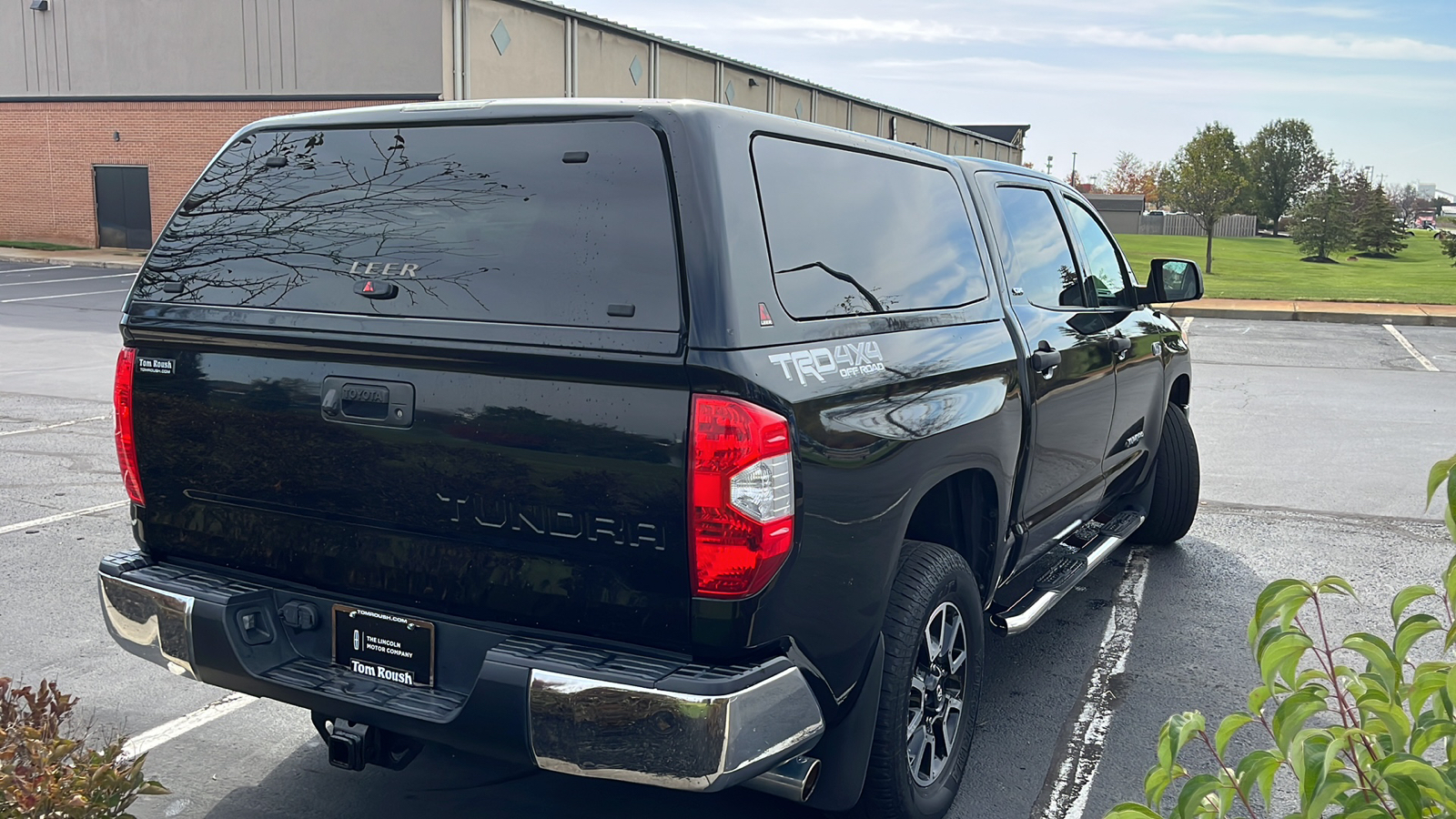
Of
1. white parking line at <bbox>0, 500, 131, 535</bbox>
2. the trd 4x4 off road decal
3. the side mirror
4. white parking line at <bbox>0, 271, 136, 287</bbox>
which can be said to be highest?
the side mirror

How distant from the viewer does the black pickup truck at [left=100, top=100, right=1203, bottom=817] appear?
8.70 feet

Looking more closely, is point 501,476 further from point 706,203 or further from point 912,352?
point 912,352

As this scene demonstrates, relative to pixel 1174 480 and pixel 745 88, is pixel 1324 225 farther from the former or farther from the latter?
pixel 1174 480

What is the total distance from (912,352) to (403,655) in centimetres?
159

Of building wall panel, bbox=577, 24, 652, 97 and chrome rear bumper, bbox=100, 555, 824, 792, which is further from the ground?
building wall panel, bbox=577, 24, 652, 97

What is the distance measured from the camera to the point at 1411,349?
17.3 m

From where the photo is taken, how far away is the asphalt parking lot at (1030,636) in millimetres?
3695

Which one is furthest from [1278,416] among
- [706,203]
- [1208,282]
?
[1208,282]

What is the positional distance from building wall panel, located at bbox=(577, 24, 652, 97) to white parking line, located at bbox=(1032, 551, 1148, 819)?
82.0 ft

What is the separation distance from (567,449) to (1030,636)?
10.3ft

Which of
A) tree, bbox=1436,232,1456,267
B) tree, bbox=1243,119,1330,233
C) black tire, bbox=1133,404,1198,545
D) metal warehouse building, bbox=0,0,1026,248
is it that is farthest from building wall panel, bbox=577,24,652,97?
tree, bbox=1243,119,1330,233

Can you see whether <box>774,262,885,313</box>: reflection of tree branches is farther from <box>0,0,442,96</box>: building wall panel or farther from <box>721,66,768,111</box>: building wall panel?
<box>721,66,768,111</box>: building wall panel

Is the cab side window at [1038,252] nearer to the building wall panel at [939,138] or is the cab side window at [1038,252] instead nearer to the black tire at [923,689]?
the black tire at [923,689]

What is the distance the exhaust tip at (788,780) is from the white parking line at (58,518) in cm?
518
